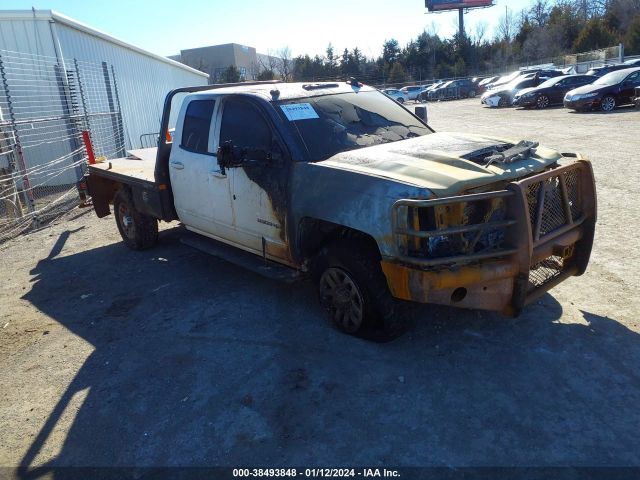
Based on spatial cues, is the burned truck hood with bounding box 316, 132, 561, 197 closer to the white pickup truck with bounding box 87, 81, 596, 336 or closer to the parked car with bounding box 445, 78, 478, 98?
the white pickup truck with bounding box 87, 81, 596, 336

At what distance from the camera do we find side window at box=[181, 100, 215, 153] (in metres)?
5.44

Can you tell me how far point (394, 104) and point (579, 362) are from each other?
10.7 ft

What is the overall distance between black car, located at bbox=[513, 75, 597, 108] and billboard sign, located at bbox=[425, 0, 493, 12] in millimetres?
52789

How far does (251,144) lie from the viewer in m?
4.86

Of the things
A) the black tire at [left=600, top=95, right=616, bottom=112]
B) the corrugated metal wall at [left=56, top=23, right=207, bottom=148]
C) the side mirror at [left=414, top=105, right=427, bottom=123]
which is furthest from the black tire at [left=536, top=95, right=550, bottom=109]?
the side mirror at [left=414, top=105, right=427, bottom=123]

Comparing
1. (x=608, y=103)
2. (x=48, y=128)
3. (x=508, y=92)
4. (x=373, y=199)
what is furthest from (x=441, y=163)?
(x=508, y=92)

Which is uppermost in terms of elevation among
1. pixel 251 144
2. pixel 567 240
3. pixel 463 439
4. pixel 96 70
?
pixel 96 70

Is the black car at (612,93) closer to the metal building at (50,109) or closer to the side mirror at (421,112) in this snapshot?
the metal building at (50,109)

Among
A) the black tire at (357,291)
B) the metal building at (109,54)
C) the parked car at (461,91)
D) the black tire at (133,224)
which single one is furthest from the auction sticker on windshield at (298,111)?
the parked car at (461,91)

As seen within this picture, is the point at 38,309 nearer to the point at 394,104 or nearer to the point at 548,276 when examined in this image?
the point at 394,104

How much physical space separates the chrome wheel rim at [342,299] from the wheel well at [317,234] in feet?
0.93

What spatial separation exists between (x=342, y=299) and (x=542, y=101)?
78.9ft

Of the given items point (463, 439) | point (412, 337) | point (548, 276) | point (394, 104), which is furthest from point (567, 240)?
point (394, 104)

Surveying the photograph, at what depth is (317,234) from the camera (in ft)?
14.6
